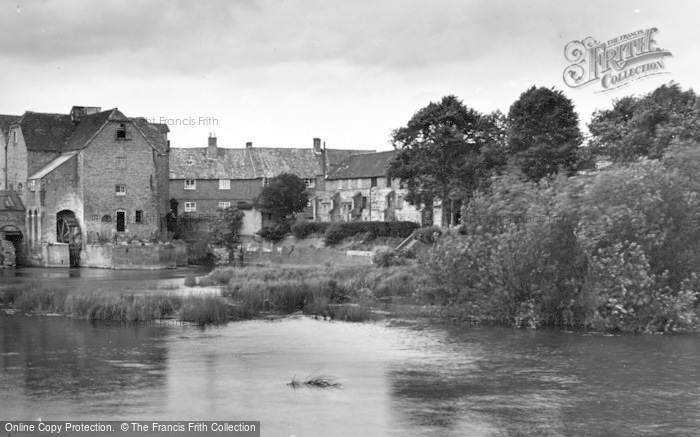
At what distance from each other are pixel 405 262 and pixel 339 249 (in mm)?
17465

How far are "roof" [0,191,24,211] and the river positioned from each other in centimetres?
4343

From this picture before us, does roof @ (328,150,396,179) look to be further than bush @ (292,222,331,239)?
Yes

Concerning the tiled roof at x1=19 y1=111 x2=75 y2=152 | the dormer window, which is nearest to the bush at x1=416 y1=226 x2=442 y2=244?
the dormer window

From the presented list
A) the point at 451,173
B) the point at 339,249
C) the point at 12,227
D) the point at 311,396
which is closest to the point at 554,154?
the point at 451,173

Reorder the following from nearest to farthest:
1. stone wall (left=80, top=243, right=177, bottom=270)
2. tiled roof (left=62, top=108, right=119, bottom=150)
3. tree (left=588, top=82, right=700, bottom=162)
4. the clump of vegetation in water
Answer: the clump of vegetation in water < tree (left=588, top=82, right=700, bottom=162) < stone wall (left=80, top=243, right=177, bottom=270) < tiled roof (left=62, top=108, right=119, bottom=150)

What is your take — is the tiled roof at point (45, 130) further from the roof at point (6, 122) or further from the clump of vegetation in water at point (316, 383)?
the clump of vegetation in water at point (316, 383)

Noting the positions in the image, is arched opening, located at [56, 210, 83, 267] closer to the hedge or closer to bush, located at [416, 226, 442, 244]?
the hedge

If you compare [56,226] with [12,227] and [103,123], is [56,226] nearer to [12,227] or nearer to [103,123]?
[12,227]

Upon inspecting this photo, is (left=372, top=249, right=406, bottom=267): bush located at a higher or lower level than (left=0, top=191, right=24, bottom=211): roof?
lower

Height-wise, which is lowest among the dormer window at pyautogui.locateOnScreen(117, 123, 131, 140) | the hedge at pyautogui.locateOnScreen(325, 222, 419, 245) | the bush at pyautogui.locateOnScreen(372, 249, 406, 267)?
the bush at pyautogui.locateOnScreen(372, 249, 406, 267)

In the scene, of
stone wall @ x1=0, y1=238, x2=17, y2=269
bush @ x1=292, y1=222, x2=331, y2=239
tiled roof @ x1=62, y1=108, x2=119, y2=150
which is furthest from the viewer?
bush @ x1=292, y1=222, x2=331, y2=239

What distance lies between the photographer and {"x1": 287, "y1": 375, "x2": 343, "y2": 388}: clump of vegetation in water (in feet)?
69.7

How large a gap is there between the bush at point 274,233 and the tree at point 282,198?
305cm

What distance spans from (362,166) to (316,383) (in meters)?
66.8
